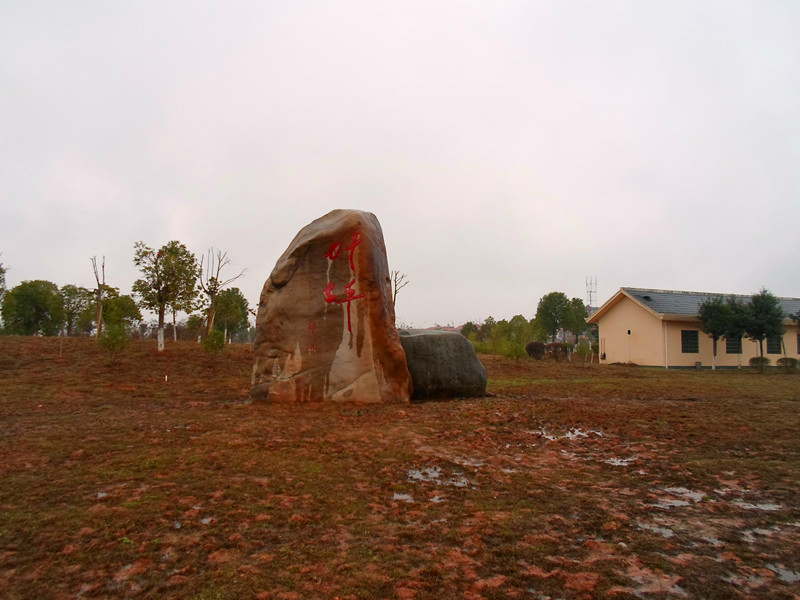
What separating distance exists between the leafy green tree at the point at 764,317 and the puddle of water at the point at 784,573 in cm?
2360

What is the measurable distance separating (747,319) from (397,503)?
23.9m

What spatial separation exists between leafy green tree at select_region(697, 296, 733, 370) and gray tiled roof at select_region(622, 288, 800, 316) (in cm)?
125

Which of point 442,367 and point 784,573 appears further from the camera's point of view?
point 442,367

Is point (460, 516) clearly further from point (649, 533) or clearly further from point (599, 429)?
point (599, 429)

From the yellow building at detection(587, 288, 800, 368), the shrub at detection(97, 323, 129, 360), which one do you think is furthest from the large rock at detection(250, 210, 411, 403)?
the yellow building at detection(587, 288, 800, 368)

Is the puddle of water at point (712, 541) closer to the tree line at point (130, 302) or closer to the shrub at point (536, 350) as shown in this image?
the tree line at point (130, 302)

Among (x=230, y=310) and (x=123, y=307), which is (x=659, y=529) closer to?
(x=123, y=307)

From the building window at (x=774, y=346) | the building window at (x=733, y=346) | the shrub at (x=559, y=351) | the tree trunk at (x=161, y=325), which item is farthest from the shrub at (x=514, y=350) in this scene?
the building window at (x=774, y=346)

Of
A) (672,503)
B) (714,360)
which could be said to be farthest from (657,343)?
(672,503)

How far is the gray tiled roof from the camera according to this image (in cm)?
2503

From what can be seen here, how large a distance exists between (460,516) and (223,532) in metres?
1.71

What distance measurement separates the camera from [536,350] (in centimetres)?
2598

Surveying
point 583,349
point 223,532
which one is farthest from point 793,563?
point 583,349

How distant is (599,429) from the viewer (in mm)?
7547
